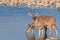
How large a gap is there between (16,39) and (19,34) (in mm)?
335

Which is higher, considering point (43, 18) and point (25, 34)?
point (43, 18)

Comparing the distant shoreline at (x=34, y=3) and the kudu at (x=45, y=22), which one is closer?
the kudu at (x=45, y=22)

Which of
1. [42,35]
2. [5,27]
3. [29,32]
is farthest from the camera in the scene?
[5,27]

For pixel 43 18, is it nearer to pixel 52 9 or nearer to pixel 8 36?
pixel 8 36

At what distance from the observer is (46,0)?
5.38 m

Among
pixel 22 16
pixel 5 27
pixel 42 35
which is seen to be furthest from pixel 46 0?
pixel 42 35

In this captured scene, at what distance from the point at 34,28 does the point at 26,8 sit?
47.1 inches

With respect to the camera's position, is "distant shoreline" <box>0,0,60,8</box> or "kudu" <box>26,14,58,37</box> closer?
"kudu" <box>26,14,58,37</box>

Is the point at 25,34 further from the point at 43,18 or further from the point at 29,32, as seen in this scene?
the point at 43,18

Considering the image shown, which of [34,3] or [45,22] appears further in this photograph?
[34,3]

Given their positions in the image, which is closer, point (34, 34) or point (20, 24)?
point (34, 34)

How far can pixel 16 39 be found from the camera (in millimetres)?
3990

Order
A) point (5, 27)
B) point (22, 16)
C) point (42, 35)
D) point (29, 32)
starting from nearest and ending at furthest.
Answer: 1. point (42, 35)
2. point (29, 32)
3. point (5, 27)
4. point (22, 16)

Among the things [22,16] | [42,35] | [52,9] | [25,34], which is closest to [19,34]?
[25,34]
